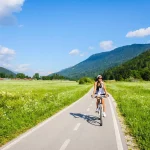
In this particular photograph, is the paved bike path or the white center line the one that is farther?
the paved bike path

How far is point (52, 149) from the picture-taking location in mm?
7918

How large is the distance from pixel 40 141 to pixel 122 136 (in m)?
3.06

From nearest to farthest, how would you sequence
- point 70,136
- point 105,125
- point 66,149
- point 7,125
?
point 66,149 → point 70,136 → point 7,125 → point 105,125

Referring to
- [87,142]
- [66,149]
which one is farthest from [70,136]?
[66,149]

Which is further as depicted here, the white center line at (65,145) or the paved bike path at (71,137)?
the paved bike path at (71,137)

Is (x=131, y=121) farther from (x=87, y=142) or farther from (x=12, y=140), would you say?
(x=12, y=140)

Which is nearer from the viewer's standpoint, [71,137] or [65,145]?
[65,145]

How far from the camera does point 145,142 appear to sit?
854cm

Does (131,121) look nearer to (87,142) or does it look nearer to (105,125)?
(105,125)

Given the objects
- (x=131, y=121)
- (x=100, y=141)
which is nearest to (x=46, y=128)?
(x=100, y=141)

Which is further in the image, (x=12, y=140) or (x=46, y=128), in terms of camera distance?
(x=46, y=128)

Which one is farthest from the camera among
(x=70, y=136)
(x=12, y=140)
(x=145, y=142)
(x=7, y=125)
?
(x=7, y=125)

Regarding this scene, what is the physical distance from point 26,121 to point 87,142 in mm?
4503

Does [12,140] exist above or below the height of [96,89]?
below
